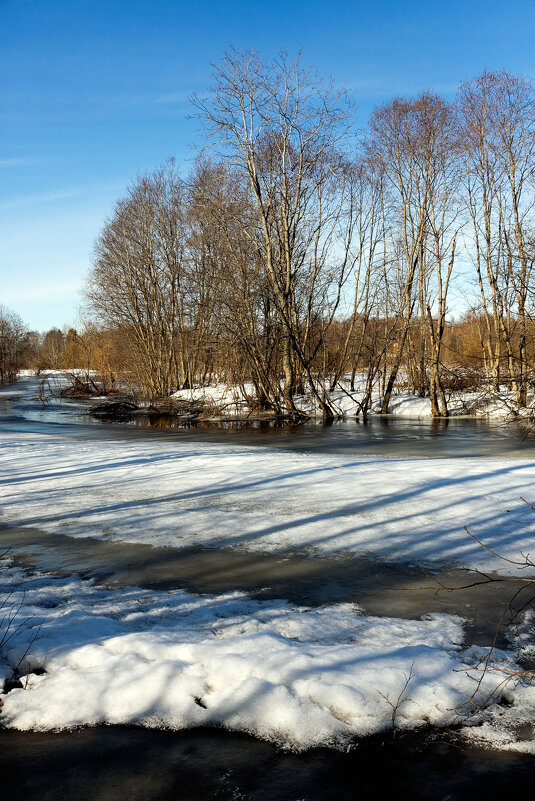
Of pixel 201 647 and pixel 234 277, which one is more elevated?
pixel 234 277

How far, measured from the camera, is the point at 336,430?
Answer: 67.6 ft

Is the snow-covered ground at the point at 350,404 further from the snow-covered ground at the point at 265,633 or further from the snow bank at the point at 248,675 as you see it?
the snow bank at the point at 248,675

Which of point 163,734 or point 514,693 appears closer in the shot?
point 163,734

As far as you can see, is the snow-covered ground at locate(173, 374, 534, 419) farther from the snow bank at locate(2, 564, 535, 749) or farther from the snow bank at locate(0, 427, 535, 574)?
the snow bank at locate(2, 564, 535, 749)

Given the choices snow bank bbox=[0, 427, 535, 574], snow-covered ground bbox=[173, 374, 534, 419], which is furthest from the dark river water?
snow-covered ground bbox=[173, 374, 534, 419]

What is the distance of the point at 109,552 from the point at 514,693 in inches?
181

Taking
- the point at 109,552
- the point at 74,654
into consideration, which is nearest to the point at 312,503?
the point at 109,552

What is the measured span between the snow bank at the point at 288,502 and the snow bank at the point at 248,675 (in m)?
2.28

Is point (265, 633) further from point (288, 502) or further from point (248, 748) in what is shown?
point (288, 502)

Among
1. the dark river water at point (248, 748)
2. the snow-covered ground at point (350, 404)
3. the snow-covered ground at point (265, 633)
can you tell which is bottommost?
the dark river water at point (248, 748)

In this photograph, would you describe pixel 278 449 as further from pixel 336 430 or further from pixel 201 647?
pixel 201 647

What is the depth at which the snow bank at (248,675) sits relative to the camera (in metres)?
3.44

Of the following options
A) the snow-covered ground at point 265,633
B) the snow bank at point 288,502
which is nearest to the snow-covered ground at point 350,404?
the snow bank at point 288,502

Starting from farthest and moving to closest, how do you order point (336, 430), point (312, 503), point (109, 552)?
point (336, 430)
point (312, 503)
point (109, 552)
